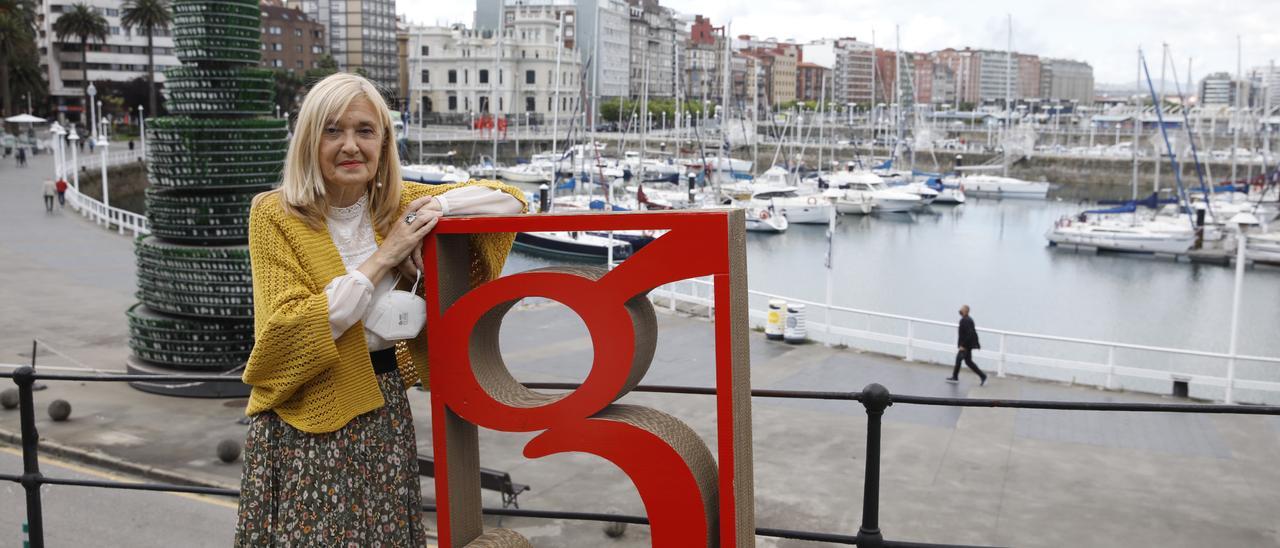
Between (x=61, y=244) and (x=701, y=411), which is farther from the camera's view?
(x=61, y=244)

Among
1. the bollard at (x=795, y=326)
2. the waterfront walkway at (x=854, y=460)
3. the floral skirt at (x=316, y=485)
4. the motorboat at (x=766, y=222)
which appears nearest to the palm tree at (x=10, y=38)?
→ the motorboat at (x=766, y=222)

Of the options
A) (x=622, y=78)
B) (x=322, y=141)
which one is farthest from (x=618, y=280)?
(x=622, y=78)

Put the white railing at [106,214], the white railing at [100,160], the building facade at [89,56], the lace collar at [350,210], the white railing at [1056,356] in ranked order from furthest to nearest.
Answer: the building facade at [89,56], the white railing at [100,160], the white railing at [106,214], the white railing at [1056,356], the lace collar at [350,210]

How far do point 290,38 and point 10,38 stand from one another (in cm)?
3615

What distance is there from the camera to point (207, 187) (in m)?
11.3

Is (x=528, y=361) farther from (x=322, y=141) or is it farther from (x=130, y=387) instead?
(x=322, y=141)

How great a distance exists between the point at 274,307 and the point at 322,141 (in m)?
0.42

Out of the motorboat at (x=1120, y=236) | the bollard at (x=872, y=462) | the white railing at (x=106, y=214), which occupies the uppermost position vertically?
the bollard at (x=872, y=462)

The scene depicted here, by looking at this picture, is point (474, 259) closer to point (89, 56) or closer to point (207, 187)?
point (207, 187)

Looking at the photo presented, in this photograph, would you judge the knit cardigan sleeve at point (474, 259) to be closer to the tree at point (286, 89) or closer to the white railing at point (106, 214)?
the white railing at point (106, 214)

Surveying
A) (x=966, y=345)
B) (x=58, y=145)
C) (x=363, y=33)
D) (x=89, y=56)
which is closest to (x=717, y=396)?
(x=966, y=345)

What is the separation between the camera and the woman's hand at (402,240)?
2600 millimetres

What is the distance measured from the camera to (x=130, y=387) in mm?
12102

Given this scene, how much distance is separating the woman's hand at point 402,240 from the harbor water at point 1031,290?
1532 centimetres
